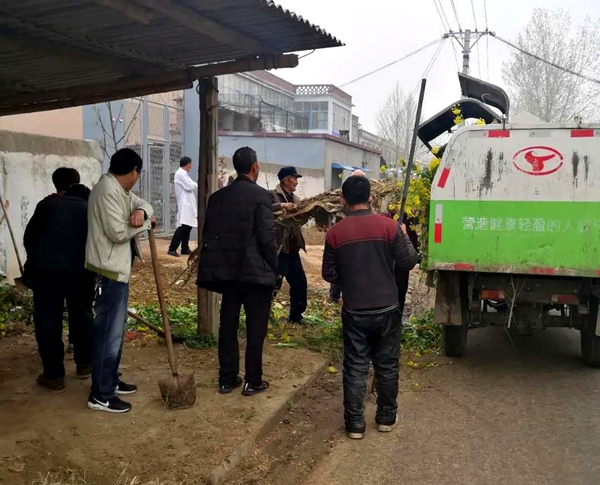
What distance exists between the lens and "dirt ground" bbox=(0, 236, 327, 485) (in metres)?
3.54

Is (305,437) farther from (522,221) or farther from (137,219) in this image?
(522,221)

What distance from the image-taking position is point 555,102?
3462 cm

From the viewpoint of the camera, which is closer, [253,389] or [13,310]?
[253,389]

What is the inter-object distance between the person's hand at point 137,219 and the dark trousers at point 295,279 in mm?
2949

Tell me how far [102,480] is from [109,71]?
383 cm

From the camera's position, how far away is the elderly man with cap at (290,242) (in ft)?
22.6

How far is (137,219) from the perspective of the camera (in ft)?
13.8

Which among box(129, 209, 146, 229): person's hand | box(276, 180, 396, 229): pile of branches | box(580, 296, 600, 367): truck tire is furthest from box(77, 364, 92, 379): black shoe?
box(580, 296, 600, 367): truck tire

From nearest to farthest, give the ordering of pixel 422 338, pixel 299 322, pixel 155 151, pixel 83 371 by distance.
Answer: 1. pixel 83 371
2. pixel 422 338
3. pixel 299 322
4. pixel 155 151

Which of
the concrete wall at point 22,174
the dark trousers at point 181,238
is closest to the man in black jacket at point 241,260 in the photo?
the concrete wall at point 22,174

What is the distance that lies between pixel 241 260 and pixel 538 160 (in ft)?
9.32

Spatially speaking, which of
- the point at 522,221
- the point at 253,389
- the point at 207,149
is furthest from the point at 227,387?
the point at 522,221

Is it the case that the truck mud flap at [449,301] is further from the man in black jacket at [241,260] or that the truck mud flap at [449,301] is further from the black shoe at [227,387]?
the black shoe at [227,387]

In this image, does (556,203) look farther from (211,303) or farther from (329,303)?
(329,303)
